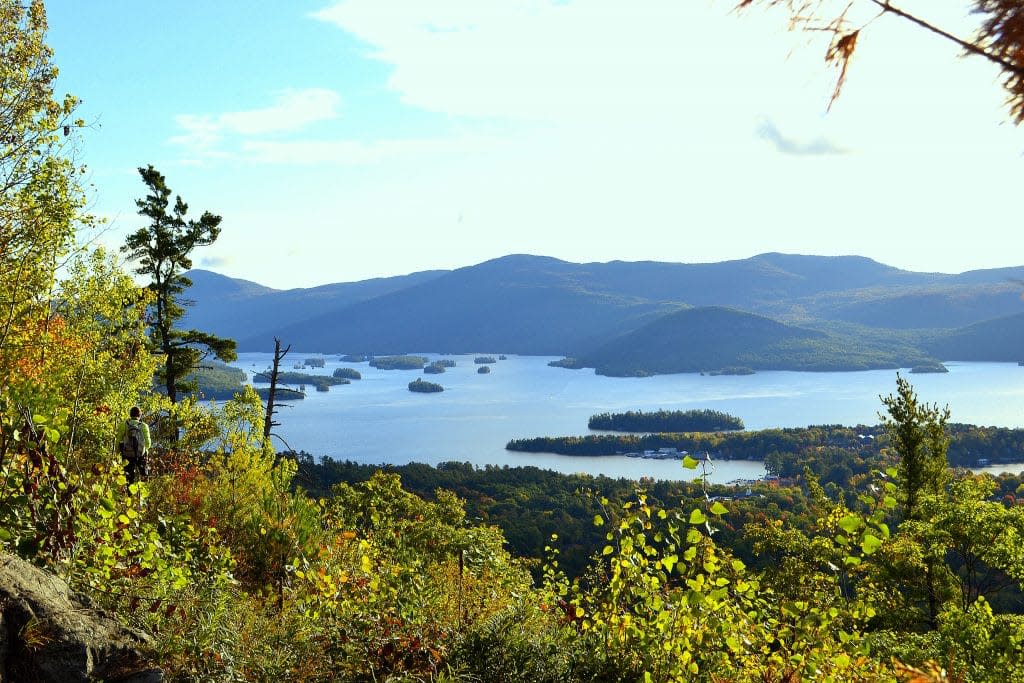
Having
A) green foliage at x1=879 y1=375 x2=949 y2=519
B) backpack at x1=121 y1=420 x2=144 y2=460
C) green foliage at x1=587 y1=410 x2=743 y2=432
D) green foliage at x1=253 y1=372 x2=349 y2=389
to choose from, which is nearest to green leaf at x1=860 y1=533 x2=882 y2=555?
backpack at x1=121 y1=420 x2=144 y2=460

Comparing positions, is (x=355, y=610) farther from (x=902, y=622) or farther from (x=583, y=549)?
(x=583, y=549)

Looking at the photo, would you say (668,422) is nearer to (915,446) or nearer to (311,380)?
(311,380)

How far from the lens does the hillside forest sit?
539 cm

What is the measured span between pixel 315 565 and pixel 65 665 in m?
5.34

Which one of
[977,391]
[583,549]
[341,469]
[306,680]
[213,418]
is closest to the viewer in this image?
[306,680]

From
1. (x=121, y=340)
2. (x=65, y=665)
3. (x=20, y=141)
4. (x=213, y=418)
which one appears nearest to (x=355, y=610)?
(x=65, y=665)

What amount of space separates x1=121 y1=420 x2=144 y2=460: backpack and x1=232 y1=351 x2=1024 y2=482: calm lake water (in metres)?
76.1

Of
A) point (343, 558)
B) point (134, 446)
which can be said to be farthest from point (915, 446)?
point (134, 446)

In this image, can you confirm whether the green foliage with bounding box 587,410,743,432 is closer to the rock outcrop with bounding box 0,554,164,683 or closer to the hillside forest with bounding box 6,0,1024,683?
the hillside forest with bounding box 6,0,1024,683

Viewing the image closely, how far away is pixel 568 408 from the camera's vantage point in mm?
146000

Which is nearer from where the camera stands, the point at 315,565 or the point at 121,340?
the point at 315,565

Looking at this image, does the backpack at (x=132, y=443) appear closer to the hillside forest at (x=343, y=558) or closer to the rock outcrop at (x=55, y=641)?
the hillside forest at (x=343, y=558)

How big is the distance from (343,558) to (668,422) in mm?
116961

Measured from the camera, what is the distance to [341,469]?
178 feet
